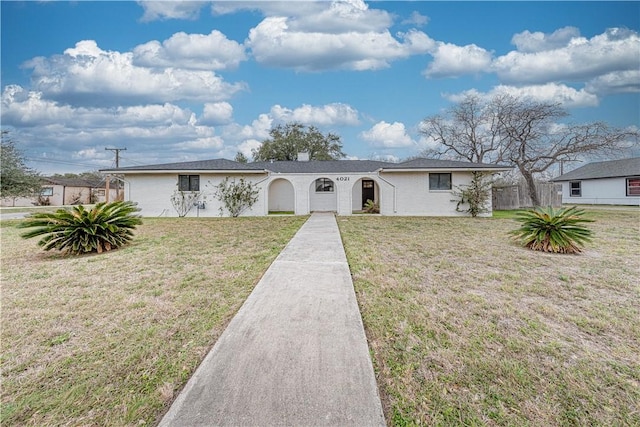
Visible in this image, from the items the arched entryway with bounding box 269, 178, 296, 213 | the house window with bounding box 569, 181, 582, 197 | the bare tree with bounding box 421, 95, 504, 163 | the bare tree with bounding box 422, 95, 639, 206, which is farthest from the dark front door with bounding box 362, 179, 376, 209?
the house window with bounding box 569, 181, 582, 197

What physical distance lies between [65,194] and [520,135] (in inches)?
1954

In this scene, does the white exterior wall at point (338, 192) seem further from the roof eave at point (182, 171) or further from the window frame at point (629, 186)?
the window frame at point (629, 186)

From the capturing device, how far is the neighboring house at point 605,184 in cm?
2330

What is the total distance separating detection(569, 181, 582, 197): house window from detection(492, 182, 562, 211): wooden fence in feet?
31.1

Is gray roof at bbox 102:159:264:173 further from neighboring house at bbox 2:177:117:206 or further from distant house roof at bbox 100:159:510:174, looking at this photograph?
neighboring house at bbox 2:177:117:206

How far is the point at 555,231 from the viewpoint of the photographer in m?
7.07

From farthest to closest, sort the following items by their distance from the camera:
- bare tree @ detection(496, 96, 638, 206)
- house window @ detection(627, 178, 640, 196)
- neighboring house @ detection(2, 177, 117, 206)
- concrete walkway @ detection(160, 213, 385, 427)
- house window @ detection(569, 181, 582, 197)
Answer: neighboring house @ detection(2, 177, 117, 206), house window @ detection(569, 181, 582, 197), house window @ detection(627, 178, 640, 196), bare tree @ detection(496, 96, 638, 206), concrete walkway @ detection(160, 213, 385, 427)

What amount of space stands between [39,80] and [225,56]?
10.1 m

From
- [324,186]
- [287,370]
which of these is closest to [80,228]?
[287,370]

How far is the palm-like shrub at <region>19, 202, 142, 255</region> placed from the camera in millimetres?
6715

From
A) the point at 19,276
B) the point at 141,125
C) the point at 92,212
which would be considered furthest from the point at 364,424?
the point at 141,125

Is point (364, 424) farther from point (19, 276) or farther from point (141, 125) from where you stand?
point (141, 125)

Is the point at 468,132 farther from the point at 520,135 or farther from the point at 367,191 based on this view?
the point at 367,191

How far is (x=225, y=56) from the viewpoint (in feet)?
51.3
